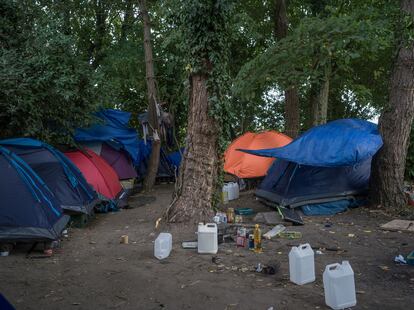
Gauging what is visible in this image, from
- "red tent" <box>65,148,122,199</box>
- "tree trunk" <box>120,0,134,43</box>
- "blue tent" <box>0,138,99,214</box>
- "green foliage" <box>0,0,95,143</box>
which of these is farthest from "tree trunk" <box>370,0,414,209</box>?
"tree trunk" <box>120,0,134,43</box>

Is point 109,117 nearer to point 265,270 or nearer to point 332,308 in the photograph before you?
point 265,270

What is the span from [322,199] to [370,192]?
102cm

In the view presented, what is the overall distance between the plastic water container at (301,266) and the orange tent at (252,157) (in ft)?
21.8

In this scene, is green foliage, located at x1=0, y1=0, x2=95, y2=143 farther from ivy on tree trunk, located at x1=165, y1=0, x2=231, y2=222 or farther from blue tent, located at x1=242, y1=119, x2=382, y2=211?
blue tent, located at x1=242, y1=119, x2=382, y2=211

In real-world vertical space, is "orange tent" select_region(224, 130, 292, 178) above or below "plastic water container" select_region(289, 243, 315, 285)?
above

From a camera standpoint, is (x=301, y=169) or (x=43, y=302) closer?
(x=43, y=302)

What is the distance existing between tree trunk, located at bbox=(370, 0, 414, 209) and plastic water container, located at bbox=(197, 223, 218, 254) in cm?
418

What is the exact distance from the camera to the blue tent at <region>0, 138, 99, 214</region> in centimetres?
745

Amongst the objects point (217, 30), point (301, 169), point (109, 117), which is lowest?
point (301, 169)

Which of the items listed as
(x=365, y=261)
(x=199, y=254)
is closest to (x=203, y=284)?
(x=199, y=254)

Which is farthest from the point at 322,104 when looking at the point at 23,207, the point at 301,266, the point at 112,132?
the point at 23,207

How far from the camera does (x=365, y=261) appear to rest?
17.5ft

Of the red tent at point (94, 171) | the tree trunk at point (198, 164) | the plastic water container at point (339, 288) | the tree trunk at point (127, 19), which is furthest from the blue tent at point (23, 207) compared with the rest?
the tree trunk at point (127, 19)

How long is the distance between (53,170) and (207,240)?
3538mm
